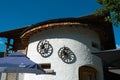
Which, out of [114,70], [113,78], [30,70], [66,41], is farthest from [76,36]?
[30,70]

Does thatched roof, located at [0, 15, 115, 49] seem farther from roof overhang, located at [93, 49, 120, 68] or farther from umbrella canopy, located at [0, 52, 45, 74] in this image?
umbrella canopy, located at [0, 52, 45, 74]

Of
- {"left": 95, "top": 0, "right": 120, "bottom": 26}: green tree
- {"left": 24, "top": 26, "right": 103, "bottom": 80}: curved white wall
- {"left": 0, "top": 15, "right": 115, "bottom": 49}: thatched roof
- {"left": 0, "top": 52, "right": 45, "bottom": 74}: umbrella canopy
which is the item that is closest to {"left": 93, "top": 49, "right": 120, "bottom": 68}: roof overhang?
{"left": 95, "top": 0, "right": 120, "bottom": 26}: green tree

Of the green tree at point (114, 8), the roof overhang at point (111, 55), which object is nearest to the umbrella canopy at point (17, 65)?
the roof overhang at point (111, 55)

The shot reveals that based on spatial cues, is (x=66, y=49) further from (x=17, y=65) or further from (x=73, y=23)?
(x=17, y=65)

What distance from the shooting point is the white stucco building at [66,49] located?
14.5m

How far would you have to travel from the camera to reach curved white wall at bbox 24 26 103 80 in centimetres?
1442

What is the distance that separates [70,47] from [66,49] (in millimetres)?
330

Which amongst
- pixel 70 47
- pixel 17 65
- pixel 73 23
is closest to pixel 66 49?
pixel 70 47

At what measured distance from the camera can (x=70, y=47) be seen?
49.0 ft

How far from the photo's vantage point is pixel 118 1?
9.27 metres

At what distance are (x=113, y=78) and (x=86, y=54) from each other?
4530 mm

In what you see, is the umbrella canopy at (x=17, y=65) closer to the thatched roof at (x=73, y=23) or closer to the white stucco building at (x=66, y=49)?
the white stucco building at (x=66, y=49)

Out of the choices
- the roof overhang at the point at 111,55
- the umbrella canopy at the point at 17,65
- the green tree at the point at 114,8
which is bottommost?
the umbrella canopy at the point at 17,65

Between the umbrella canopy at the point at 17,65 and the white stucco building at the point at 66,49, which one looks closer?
the umbrella canopy at the point at 17,65
